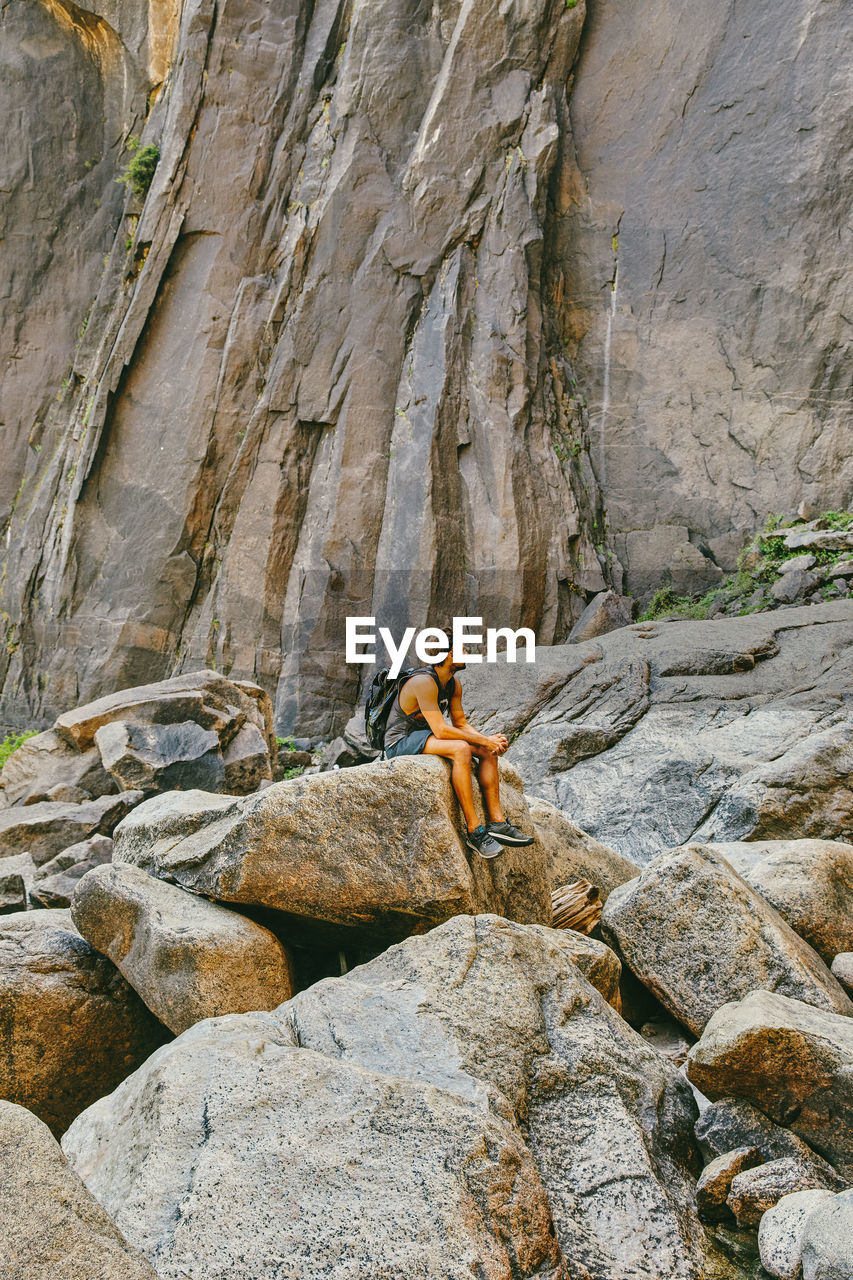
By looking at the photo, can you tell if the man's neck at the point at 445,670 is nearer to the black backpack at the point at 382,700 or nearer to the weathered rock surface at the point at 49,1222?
the black backpack at the point at 382,700

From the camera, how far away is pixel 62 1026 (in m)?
5.30

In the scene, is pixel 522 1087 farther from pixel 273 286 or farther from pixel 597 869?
pixel 273 286

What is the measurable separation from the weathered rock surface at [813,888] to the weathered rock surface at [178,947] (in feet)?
10.3

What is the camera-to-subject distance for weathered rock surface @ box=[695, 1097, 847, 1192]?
406cm

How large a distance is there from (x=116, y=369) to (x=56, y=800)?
11.4 m

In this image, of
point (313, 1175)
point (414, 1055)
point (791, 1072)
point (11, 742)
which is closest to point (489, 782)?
point (414, 1055)

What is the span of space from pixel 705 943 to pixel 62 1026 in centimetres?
361

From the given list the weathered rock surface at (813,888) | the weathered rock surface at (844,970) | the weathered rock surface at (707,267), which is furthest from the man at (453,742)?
the weathered rock surface at (707,267)

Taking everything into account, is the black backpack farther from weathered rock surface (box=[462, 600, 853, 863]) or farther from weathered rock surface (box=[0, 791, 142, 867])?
weathered rock surface (box=[0, 791, 142, 867])

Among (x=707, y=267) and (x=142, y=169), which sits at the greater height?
(x=142, y=169)

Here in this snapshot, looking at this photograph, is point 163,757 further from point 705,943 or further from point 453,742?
point 705,943

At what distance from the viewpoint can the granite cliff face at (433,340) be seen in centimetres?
1770

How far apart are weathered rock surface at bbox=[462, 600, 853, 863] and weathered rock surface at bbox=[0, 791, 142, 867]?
4.75m

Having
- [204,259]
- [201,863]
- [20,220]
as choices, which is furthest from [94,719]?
[20,220]
